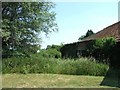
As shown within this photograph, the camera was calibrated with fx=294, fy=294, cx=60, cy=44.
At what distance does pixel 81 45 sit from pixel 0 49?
35.2ft

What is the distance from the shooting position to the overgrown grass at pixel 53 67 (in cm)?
1917

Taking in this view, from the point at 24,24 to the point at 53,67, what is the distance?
6936 mm

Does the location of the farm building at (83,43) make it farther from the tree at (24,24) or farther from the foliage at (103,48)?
the tree at (24,24)

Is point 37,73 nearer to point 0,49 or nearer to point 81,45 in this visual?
point 0,49

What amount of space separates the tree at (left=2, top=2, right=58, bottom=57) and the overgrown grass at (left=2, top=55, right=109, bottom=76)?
3.91 m

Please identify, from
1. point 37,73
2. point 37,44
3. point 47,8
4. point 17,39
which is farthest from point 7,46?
point 37,73

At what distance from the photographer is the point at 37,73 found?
19.2m

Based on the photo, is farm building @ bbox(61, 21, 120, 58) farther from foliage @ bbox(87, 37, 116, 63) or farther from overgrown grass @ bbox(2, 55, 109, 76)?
overgrown grass @ bbox(2, 55, 109, 76)

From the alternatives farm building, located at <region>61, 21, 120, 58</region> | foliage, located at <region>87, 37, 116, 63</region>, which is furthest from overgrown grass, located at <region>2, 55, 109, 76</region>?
farm building, located at <region>61, 21, 120, 58</region>

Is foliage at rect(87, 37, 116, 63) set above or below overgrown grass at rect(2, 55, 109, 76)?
above

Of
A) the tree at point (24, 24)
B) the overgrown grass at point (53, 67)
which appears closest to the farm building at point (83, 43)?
the tree at point (24, 24)

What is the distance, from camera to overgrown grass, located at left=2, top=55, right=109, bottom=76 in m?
19.2

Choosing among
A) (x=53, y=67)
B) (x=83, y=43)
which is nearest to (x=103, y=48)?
(x=53, y=67)

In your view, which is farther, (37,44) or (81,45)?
(81,45)
